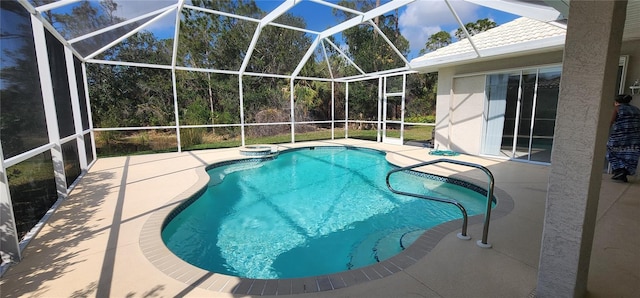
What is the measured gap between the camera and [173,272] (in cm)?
240

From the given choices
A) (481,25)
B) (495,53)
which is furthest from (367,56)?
(495,53)

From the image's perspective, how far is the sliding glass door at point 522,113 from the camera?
22.1 feet

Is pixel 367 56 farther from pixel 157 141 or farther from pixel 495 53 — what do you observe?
pixel 157 141

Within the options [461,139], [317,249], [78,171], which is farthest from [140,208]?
[461,139]

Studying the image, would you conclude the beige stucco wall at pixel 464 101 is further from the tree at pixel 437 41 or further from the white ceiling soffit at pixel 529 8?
the tree at pixel 437 41

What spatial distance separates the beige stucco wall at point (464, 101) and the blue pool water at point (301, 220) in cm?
291

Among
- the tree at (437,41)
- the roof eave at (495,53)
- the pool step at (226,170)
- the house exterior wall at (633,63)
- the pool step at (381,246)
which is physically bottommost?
the pool step at (381,246)

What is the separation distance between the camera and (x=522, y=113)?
7.16 m

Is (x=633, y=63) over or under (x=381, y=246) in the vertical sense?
over

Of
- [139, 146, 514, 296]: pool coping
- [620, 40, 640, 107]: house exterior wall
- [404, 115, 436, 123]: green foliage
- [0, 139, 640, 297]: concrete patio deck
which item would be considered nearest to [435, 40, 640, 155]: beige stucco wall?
[620, 40, 640, 107]: house exterior wall

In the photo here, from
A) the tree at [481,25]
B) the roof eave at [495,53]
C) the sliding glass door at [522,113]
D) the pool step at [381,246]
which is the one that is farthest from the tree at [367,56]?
the pool step at [381,246]

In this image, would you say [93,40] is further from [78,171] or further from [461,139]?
[461,139]

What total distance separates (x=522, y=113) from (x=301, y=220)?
6.45m

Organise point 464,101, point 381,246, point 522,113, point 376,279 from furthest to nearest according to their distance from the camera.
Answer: point 464,101 → point 522,113 → point 381,246 → point 376,279
